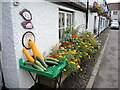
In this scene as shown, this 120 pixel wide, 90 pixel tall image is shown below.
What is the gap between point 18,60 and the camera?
2.13m

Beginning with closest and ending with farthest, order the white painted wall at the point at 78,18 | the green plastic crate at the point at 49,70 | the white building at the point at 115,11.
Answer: the green plastic crate at the point at 49,70 < the white painted wall at the point at 78,18 < the white building at the point at 115,11

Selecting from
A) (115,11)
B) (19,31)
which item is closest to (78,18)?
(19,31)

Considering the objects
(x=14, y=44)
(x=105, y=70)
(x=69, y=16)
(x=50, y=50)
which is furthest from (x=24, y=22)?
(x=105, y=70)

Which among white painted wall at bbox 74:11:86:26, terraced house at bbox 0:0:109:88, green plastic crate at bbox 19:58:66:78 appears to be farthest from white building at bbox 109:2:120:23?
green plastic crate at bbox 19:58:66:78

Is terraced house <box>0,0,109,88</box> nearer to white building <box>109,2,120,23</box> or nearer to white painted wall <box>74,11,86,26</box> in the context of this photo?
white painted wall <box>74,11,86,26</box>

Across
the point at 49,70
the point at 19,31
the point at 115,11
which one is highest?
the point at 115,11

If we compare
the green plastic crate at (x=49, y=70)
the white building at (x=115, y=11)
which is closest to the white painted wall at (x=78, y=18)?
the green plastic crate at (x=49, y=70)

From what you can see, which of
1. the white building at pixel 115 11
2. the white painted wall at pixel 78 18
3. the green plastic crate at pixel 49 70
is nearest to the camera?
the green plastic crate at pixel 49 70

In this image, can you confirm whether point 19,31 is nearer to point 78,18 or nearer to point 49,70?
point 49,70

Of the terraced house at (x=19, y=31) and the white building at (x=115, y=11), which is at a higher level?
the white building at (x=115, y=11)

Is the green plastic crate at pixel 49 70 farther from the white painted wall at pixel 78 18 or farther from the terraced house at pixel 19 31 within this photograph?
the white painted wall at pixel 78 18

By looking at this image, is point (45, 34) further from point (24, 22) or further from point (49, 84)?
point (49, 84)

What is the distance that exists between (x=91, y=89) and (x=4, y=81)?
7.63 feet

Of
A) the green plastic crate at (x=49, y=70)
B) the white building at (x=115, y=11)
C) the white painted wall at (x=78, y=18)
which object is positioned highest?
the white building at (x=115, y=11)
